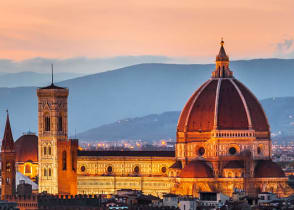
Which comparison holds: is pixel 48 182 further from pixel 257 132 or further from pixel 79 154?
pixel 257 132

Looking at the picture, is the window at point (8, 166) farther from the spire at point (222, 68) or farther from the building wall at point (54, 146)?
the spire at point (222, 68)

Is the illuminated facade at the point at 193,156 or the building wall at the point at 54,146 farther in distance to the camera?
the building wall at the point at 54,146

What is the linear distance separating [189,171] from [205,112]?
6.33m

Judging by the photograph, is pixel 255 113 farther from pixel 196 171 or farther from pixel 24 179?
pixel 24 179

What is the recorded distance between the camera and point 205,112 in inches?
5610

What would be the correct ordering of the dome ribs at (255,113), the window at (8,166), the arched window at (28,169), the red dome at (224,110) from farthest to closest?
1. the arched window at (28,169)
2. the dome ribs at (255,113)
3. the red dome at (224,110)
4. the window at (8,166)

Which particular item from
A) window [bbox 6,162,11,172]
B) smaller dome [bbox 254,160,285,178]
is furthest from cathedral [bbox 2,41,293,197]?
window [bbox 6,162,11,172]

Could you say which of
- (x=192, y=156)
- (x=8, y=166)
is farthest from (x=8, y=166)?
(x=192, y=156)

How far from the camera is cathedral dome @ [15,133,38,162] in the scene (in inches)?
6511

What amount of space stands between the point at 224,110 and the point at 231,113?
70cm

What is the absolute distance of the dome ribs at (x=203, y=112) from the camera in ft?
466

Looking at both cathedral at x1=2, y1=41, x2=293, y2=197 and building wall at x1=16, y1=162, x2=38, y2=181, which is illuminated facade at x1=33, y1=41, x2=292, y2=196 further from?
building wall at x1=16, y1=162, x2=38, y2=181

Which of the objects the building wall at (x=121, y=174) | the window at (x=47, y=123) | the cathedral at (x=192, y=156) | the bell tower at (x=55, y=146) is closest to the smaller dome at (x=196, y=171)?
the cathedral at (x=192, y=156)

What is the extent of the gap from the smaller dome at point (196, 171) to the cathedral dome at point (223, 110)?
3.79m
